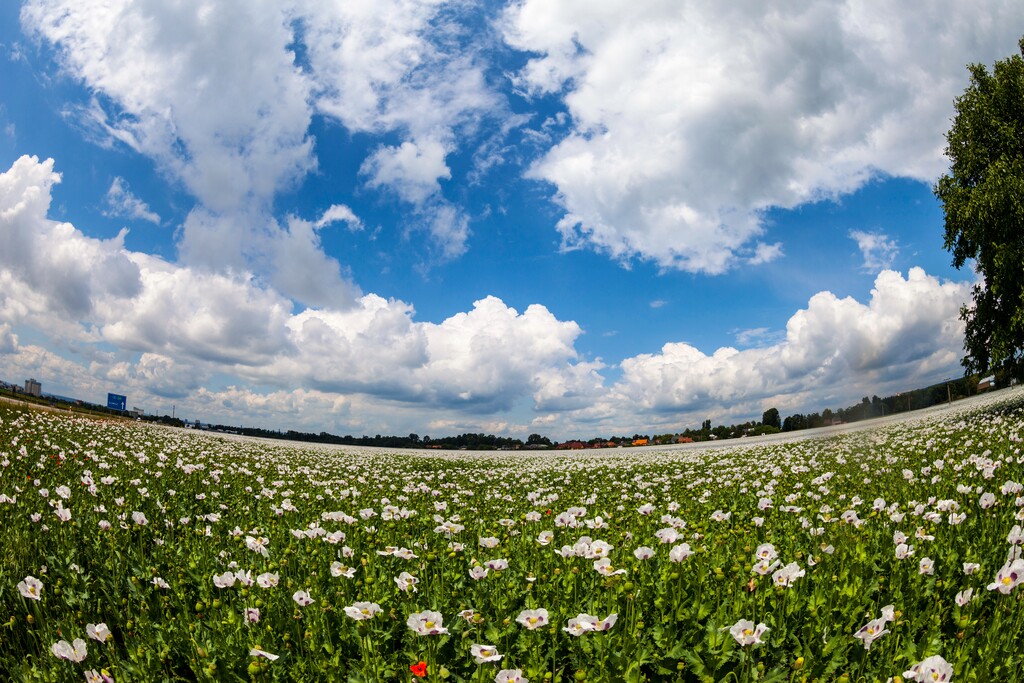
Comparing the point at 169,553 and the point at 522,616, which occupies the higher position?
the point at 522,616

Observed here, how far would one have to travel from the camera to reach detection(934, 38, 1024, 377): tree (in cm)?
1777

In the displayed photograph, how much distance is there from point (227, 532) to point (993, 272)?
24390 mm

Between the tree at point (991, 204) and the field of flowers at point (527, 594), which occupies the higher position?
the tree at point (991, 204)

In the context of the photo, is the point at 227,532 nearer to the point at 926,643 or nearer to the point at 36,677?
the point at 36,677

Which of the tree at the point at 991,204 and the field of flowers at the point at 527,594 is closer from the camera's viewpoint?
the field of flowers at the point at 527,594

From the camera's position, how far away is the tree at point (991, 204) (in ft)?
58.3

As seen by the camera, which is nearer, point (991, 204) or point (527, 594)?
point (527, 594)

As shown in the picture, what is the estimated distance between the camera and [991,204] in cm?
1775

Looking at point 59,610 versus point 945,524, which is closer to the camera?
point 59,610

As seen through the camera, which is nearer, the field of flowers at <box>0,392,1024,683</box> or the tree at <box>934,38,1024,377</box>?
the field of flowers at <box>0,392,1024,683</box>

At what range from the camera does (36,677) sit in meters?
4.03

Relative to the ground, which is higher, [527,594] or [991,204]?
[991,204]

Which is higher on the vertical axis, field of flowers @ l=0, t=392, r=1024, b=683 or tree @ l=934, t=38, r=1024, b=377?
tree @ l=934, t=38, r=1024, b=377

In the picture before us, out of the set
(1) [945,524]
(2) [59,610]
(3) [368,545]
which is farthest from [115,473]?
(1) [945,524]
